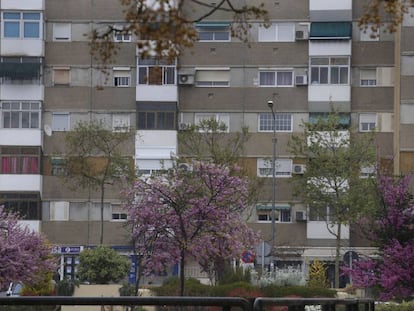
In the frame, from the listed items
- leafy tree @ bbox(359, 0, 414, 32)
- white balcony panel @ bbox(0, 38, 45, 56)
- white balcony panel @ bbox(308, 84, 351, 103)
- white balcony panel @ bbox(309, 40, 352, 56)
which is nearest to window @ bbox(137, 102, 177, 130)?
white balcony panel @ bbox(0, 38, 45, 56)

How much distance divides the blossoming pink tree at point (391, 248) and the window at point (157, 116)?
18781 millimetres

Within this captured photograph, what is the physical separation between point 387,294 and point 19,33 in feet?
97.9

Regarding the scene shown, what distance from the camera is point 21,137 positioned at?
64.6 m

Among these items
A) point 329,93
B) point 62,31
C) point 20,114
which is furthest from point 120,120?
point 329,93

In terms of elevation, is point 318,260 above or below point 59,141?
below

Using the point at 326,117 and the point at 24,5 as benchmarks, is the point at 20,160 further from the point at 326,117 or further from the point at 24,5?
the point at 326,117

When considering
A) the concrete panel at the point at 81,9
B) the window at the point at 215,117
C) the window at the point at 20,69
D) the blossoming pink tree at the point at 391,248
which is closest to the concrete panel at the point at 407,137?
the window at the point at 215,117

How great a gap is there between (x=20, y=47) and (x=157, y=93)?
26.4ft

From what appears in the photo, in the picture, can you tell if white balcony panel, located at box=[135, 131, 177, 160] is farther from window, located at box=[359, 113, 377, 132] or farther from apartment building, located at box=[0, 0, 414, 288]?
window, located at box=[359, 113, 377, 132]

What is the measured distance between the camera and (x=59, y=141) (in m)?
65.1

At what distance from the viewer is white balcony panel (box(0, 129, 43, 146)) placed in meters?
64.5

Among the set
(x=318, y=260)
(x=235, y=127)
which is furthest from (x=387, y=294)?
(x=235, y=127)

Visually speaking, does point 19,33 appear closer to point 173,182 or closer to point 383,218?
point 173,182

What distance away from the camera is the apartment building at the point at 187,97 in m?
63.8
